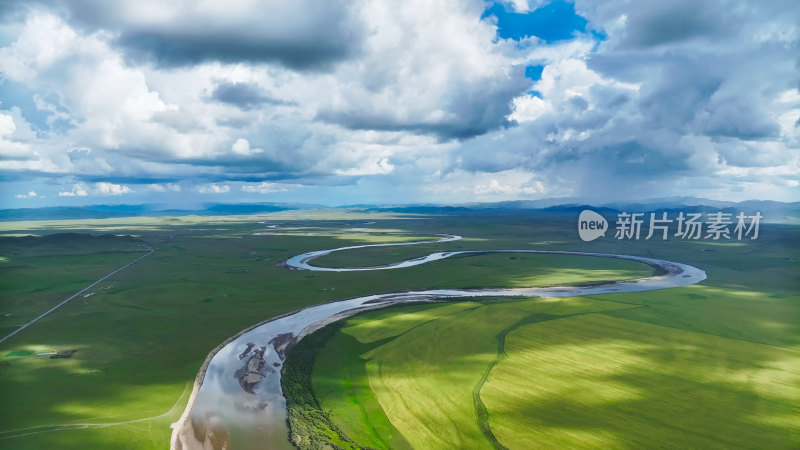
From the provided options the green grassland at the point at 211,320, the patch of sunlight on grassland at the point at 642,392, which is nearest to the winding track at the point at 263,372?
the green grassland at the point at 211,320

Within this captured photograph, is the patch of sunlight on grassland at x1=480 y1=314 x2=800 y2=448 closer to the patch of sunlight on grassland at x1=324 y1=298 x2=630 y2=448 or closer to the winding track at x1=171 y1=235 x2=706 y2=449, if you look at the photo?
the patch of sunlight on grassland at x1=324 y1=298 x2=630 y2=448

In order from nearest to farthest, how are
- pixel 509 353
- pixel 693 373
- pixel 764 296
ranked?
pixel 693 373 < pixel 509 353 < pixel 764 296

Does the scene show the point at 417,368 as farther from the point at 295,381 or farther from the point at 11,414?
the point at 11,414

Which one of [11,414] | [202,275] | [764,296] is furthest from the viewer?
[202,275]

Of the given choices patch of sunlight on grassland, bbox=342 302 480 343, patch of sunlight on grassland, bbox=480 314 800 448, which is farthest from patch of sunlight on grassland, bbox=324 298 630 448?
patch of sunlight on grassland, bbox=480 314 800 448

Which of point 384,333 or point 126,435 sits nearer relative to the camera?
point 126,435

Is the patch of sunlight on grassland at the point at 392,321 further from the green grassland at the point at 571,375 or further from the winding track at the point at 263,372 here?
the winding track at the point at 263,372

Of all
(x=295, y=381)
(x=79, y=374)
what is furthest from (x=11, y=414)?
(x=295, y=381)
